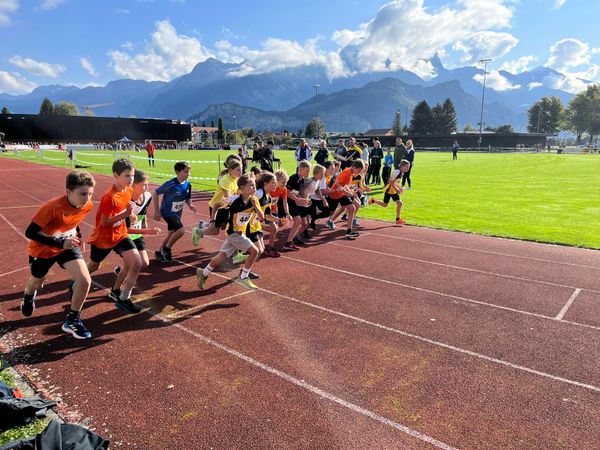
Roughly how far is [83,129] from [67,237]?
9056 cm

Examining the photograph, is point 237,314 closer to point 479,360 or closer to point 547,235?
point 479,360

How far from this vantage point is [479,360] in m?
4.39

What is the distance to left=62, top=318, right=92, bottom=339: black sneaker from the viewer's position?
4.63m

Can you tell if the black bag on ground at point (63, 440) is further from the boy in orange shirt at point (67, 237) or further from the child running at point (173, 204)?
the child running at point (173, 204)

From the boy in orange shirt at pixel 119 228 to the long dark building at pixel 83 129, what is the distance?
283 ft

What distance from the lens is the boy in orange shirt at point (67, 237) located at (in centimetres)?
430

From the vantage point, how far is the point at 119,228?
526 centimetres

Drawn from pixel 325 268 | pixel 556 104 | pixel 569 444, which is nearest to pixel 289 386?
pixel 569 444

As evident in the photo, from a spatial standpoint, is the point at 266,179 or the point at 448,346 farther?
the point at 266,179

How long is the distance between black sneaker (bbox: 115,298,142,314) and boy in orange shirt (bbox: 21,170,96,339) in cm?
71

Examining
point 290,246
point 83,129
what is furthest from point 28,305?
point 83,129

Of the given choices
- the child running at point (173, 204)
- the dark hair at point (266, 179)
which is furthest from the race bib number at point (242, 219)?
the child running at point (173, 204)

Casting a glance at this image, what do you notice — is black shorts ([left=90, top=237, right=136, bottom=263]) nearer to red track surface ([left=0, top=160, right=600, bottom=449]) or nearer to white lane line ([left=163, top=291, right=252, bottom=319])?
red track surface ([left=0, top=160, right=600, bottom=449])

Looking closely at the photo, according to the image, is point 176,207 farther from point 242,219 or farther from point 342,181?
point 342,181
